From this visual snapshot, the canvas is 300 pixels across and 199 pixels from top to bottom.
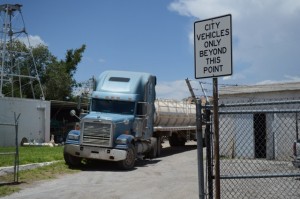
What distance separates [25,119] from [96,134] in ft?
51.5

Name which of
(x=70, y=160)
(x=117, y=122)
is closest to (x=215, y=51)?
(x=117, y=122)

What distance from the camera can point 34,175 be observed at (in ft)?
45.7

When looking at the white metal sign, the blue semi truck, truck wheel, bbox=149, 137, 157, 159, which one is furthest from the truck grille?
the white metal sign

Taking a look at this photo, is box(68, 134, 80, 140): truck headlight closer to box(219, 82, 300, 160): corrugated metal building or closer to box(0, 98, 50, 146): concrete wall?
box(219, 82, 300, 160): corrugated metal building

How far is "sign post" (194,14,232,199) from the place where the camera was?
508 cm

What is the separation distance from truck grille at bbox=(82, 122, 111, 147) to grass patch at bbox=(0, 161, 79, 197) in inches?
53.9

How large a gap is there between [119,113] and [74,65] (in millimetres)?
40703

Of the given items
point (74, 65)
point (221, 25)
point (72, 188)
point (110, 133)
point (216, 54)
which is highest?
point (74, 65)

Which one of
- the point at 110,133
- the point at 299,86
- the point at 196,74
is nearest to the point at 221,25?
the point at 196,74

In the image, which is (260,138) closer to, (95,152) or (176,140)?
(176,140)

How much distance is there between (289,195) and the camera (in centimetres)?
1003

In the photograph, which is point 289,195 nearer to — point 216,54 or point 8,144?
point 216,54

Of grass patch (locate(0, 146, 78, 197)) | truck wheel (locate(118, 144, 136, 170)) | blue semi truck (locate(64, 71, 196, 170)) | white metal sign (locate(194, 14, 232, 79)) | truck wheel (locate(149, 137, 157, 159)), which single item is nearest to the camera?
white metal sign (locate(194, 14, 232, 79))

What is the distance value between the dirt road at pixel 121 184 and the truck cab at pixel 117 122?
2.42ft
